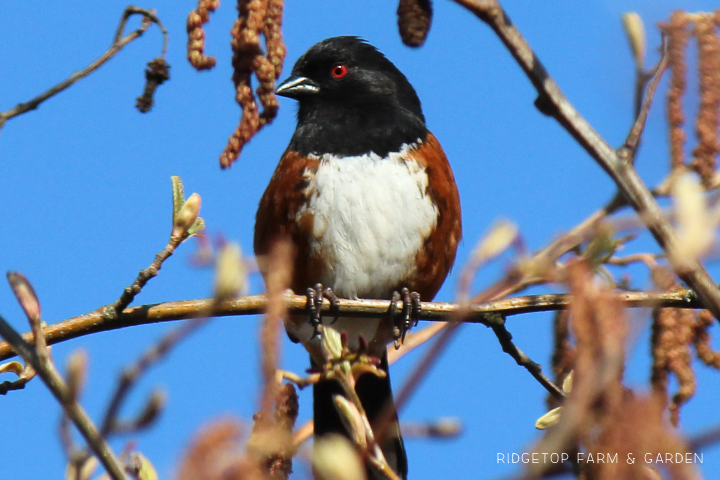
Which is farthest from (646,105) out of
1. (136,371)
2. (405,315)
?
(405,315)

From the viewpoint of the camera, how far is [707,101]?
1307mm

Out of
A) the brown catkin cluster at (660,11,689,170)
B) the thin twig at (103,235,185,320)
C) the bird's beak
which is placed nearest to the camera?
the brown catkin cluster at (660,11,689,170)

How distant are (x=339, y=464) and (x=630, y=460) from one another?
9.3 inches

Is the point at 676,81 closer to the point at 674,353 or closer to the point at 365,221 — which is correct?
the point at 674,353

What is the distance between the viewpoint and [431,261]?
3334 millimetres

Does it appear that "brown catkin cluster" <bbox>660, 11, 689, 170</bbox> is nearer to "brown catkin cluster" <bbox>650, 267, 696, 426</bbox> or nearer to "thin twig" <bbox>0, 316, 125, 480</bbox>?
"brown catkin cluster" <bbox>650, 267, 696, 426</bbox>

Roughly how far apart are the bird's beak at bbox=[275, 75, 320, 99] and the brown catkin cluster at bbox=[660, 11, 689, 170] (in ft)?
8.12

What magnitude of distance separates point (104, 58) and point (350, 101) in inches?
86.8

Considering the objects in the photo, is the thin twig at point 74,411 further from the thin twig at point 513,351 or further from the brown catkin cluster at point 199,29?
the thin twig at point 513,351

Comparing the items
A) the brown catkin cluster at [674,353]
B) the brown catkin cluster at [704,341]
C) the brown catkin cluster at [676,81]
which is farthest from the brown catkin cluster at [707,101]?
the brown catkin cluster at [704,341]

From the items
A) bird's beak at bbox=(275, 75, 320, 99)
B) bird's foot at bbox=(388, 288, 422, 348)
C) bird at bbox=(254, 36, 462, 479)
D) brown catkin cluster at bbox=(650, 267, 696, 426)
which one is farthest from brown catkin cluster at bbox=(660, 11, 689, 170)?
bird's beak at bbox=(275, 75, 320, 99)

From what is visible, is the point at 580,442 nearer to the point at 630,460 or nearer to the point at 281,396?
the point at 630,460

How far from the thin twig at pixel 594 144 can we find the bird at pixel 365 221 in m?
2.19

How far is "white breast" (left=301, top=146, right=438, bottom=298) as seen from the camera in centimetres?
321
